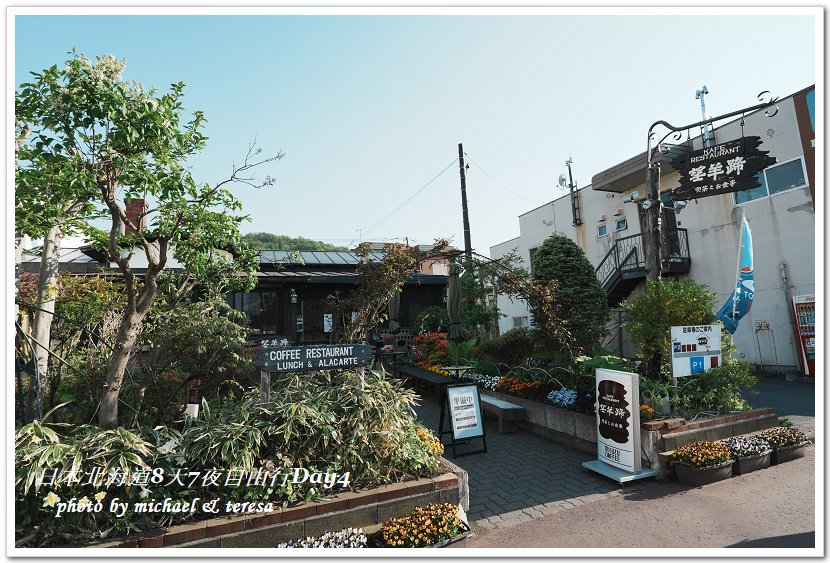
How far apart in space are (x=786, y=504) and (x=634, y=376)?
2000mm

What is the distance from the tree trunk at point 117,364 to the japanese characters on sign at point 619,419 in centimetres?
607

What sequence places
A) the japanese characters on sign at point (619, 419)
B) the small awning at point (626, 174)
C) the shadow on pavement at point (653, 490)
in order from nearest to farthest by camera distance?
1. the shadow on pavement at point (653, 490)
2. the japanese characters on sign at point (619, 419)
3. the small awning at point (626, 174)

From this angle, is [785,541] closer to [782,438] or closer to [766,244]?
[782,438]

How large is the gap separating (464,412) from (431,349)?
6219 mm

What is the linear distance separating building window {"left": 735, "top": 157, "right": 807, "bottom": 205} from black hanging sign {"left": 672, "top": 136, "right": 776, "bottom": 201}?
6893mm

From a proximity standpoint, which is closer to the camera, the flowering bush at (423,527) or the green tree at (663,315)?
the flowering bush at (423,527)

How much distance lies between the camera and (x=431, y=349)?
13508 millimetres

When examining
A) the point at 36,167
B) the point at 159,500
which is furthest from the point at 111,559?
the point at 36,167

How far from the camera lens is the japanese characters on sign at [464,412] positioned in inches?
283

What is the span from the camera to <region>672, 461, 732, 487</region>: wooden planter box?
223 inches

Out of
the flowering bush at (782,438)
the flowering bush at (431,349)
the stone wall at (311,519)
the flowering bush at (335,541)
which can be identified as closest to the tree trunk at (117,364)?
the stone wall at (311,519)

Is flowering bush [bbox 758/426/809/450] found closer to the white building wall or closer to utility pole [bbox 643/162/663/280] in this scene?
utility pole [bbox 643/162/663/280]

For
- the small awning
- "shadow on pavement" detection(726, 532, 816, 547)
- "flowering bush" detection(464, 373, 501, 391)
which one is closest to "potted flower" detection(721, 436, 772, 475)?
"shadow on pavement" detection(726, 532, 816, 547)

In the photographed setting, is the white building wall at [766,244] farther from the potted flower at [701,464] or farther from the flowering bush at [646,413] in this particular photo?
the potted flower at [701,464]
